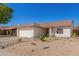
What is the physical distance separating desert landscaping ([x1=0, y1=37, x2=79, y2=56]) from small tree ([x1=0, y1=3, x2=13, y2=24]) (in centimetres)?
136

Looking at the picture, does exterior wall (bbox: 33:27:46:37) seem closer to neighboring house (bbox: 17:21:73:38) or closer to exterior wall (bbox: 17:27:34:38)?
neighboring house (bbox: 17:21:73:38)

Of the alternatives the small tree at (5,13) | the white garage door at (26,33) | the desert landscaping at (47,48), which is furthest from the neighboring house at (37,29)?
the small tree at (5,13)

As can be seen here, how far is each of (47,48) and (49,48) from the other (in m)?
0.09

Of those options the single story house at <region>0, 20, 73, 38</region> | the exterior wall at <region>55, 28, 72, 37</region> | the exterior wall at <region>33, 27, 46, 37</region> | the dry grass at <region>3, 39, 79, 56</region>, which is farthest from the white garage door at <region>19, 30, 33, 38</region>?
the exterior wall at <region>55, 28, 72, 37</region>

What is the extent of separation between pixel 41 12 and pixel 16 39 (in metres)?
2.16

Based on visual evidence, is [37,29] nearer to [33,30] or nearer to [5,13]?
[33,30]

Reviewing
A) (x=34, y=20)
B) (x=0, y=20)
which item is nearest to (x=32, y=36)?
(x=34, y=20)

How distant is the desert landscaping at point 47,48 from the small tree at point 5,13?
136 centimetres

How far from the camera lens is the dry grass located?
8.44m

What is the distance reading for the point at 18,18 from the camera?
353 inches

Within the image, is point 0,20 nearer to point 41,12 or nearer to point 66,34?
point 41,12

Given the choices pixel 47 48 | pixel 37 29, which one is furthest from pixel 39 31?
pixel 47 48

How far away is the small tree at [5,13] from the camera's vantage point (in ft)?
29.8

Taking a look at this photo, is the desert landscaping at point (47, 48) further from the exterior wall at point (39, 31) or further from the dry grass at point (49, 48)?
the exterior wall at point (39, 31)
